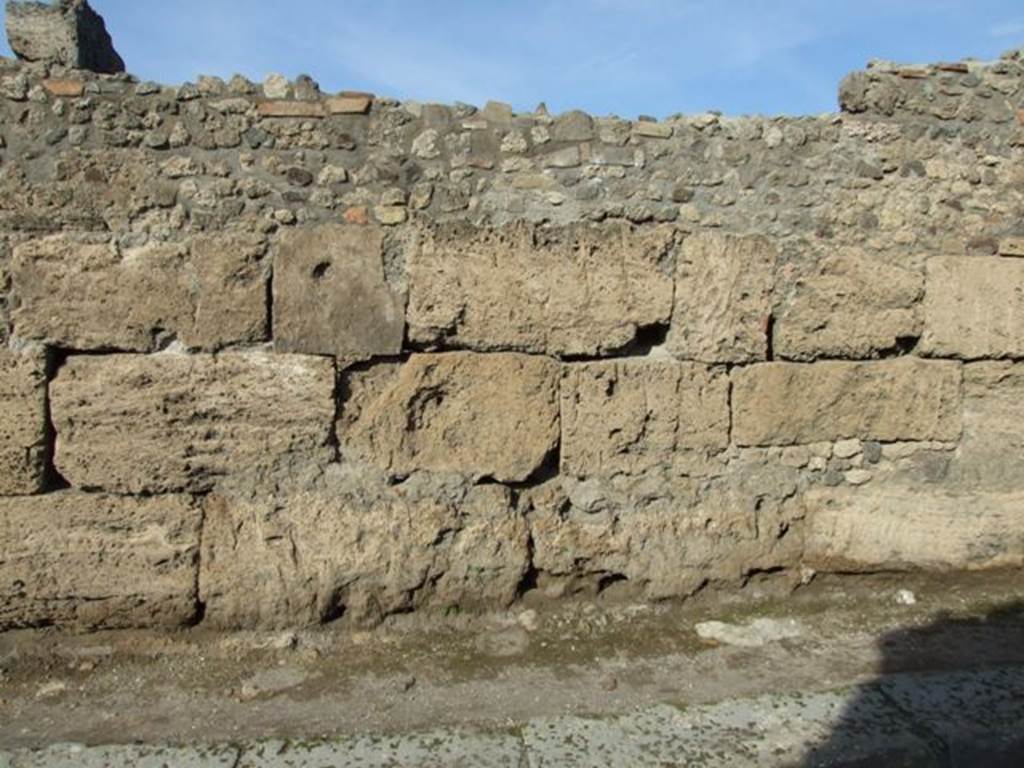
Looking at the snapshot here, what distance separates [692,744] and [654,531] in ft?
3.42

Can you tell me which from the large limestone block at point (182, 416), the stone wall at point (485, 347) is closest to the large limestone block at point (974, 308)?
the stone wall at point (485, 347)

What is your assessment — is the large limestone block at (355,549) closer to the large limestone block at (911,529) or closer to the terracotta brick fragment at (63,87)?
the large limestone block at (911,529)

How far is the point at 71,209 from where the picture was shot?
3164 mm

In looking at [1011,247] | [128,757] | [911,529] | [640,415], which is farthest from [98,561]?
[1011,247]

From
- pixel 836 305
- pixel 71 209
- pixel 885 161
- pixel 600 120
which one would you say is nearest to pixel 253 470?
pixel 71 209

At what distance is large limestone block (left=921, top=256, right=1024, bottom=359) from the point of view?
12.2 feet

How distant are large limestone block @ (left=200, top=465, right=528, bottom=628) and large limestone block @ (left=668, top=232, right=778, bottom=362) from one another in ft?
3.55

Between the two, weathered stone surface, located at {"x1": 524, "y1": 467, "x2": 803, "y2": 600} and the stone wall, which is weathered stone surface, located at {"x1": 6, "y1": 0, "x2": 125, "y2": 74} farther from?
weathered stone surface, located at {"x1": 524, "y1": 467, "x2": 803, "y2": 600}

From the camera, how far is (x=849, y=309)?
11.9 ft

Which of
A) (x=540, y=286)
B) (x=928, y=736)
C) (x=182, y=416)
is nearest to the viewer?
(x=928, y=736)

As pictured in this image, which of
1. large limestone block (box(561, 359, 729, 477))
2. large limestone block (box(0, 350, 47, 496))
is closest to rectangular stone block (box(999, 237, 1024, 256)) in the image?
large limestone block (box(561, 359, 729, 477))

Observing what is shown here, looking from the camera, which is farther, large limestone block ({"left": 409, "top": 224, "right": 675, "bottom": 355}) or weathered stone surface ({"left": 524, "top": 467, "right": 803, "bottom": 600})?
weathered stone surface ({"left": 524, "top": 467, "right": 803, "bottom": 600})

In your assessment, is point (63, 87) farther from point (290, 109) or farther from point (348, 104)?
point (348, 104)

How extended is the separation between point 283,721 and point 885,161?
11.1 ft
